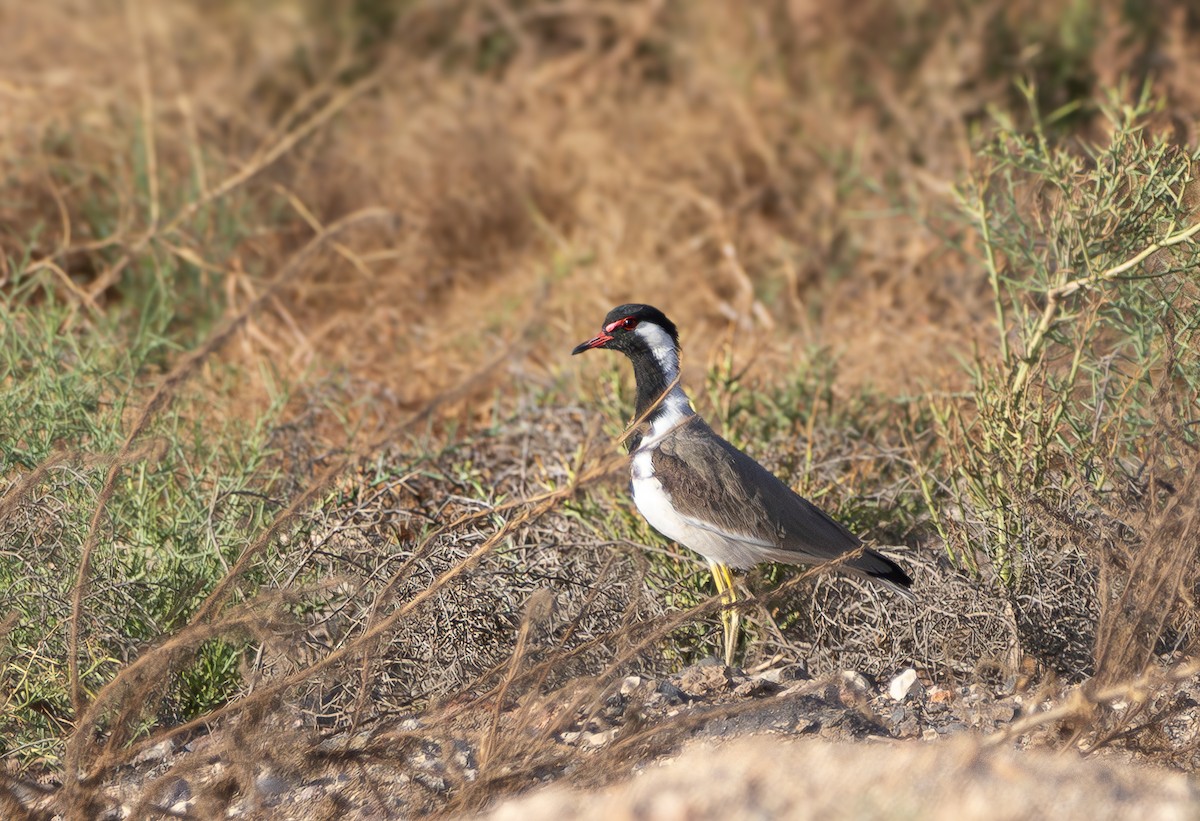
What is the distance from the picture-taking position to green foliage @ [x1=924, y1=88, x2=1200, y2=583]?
3.50 meters

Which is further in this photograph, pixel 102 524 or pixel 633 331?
pixel 633 331

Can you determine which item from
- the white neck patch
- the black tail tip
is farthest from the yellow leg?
the white neck patch

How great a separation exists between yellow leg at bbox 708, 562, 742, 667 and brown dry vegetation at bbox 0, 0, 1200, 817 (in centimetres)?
11

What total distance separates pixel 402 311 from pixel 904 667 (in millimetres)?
3421

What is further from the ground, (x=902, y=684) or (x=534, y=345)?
(x=534, y=345)

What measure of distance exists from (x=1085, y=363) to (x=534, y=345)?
Result: 2.38m

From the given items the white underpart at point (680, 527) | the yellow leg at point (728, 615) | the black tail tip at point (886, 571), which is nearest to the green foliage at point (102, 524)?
the white underpart at point (680, 527)

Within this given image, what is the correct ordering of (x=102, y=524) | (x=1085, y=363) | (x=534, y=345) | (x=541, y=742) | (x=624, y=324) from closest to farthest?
1. (x=541, y=742)
2. (x=102, y=524)
3. (x=1085, y=363)
4. (x=624, y=324)
5. (x=534, y=345)

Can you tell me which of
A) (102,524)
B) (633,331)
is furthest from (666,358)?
(102,524)

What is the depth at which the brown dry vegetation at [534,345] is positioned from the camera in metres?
3.10

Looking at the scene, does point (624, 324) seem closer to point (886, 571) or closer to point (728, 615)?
point (728, 615)

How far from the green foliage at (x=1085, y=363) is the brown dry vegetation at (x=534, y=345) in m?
0.02

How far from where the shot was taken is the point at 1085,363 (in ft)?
12.3

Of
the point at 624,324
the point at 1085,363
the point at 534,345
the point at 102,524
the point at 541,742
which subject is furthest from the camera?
the point at 534,345
